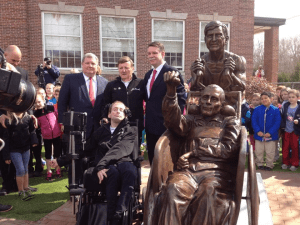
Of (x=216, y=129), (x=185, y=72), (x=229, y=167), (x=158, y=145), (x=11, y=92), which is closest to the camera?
(x=11, y=92)

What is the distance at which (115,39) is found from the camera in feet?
43.3

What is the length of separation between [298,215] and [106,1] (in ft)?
36.5

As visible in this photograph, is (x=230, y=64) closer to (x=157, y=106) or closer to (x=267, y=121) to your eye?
(x=157, y=106)

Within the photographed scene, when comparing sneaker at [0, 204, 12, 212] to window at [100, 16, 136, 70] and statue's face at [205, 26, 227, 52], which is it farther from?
window at [100, 16, 136, 70]

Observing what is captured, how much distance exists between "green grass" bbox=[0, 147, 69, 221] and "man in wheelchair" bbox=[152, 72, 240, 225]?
2367 mm

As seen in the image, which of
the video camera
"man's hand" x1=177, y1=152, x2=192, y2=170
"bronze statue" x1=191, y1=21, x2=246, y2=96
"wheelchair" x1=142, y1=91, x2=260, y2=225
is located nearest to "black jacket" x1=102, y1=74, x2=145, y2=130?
"bronze statue" x1=191, y1=21, x2=246, y2=96

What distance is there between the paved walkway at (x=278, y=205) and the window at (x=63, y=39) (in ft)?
26.7

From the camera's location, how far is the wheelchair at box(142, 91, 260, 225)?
103 inches

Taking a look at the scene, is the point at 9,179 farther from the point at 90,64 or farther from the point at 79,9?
the point at 79,9

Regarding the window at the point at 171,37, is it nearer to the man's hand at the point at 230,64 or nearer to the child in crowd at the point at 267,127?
the child in crowd at the point at 267,127

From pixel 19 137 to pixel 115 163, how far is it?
2.18 m

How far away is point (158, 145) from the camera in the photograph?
2918 millimetres

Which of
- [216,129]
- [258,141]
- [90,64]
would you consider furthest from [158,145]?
[258,141]

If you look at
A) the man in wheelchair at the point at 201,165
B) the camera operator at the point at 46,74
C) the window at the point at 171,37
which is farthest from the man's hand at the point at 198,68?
the window at the point at 171,37
